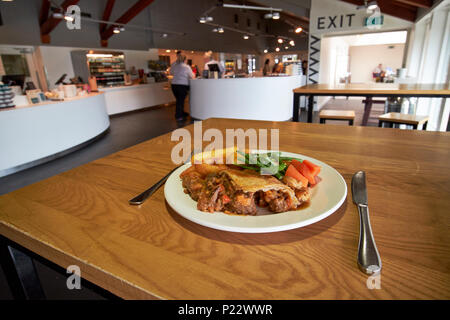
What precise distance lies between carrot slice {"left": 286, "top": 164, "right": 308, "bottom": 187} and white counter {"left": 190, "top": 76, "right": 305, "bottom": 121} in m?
5.52

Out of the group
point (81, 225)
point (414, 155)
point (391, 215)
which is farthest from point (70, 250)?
point (414, 155)

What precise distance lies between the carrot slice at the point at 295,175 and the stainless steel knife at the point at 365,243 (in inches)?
4.5

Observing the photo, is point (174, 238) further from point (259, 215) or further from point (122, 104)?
point (122, 104)

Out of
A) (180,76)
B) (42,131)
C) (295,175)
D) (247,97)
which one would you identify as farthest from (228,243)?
(180,76)

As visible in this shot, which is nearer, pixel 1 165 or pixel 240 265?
pixel 240 265

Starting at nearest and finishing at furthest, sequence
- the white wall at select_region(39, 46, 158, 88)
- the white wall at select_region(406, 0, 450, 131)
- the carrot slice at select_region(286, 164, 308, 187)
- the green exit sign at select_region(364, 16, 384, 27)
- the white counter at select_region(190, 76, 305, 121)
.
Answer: the carrot slice at select_region(286, 164, 308, 187)
the white wall at select_region(406, 0, 450, 131)
the white counter at select_region(190, 76, 305, 121)
the green exit sign at select_region(364, 16, 384, 27)
the white wall at select_region(39, 46, 158, 88)

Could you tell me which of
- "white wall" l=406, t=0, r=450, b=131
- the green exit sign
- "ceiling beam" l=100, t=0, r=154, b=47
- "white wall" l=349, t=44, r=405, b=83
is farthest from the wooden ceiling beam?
"white wall" l=349, t=44, r=405, b=83

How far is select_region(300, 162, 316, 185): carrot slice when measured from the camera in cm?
57

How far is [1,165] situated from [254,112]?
4608 millimetres

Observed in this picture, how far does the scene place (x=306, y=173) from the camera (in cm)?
58

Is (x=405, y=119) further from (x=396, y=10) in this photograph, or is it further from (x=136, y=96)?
(x=136, y=96)

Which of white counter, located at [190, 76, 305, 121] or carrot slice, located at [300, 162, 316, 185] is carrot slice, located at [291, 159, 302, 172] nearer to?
carrot slice, located at [300, 162, 316, 185]

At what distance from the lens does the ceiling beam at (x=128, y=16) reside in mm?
8711

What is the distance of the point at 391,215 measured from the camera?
0.52 meters
